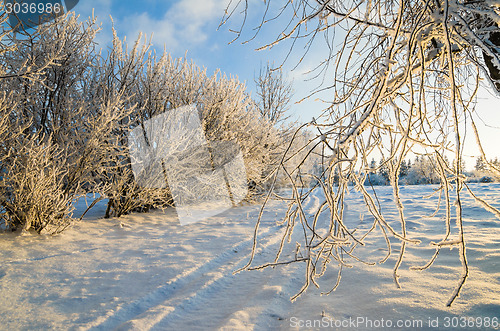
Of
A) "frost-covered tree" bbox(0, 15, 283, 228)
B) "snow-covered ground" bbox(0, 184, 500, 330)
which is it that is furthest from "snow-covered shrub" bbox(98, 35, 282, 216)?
"snow-covered ground" bbox(0, 184, 500, 330)

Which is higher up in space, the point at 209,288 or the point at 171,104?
the point at 171,104

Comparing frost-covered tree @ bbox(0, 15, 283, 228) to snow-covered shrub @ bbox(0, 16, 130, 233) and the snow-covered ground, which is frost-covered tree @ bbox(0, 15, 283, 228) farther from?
the snow-covered ground

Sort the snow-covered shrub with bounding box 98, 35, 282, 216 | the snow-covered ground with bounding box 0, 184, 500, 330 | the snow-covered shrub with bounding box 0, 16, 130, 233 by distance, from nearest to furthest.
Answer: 1. the snow-covered ground with bounding box 0, 184, 500, 330
2. the snow-covered shrub with bounding box 0, 16, 130, 233
3. the snow-covered shrub with bounding box 98, 35, 282, 216

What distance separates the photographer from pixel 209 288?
260cm

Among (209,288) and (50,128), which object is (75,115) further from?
(209,288)

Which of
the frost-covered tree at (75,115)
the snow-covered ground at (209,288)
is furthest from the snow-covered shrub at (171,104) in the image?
the snow-covered ground at (209,288)

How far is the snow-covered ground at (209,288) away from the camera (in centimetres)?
175

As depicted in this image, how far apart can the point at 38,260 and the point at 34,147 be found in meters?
1.57

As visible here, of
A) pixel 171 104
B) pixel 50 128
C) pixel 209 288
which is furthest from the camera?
pixel 171 104

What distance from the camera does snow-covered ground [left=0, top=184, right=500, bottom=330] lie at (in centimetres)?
175

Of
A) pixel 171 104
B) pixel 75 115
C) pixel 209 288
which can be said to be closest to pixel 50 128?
pixel 75 115

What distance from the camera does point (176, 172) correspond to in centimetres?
570

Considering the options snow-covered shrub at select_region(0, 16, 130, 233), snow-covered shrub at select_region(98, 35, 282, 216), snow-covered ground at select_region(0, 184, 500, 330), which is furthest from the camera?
snow-covered shrub at select_region(98, 35, 282, 216)

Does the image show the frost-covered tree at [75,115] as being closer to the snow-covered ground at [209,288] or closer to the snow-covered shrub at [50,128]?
the snow-covered shrub at [50,128]
